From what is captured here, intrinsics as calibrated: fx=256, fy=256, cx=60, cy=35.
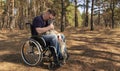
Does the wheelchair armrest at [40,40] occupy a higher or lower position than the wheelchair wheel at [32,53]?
higher

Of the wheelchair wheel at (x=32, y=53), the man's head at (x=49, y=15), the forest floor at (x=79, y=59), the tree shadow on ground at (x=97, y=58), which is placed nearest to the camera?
the wheelchair wheel at (x=32, y=53)

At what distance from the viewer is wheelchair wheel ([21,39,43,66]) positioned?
7.87 metres

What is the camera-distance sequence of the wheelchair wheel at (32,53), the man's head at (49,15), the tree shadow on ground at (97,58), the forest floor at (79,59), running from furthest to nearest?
1. the tree shadow on ground at (97,58)
2. the forest floor at (79,59)
3. the man's head at (49,15)
4. the wheelchair wheel at (32,53)

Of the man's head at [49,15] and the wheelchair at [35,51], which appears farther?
the man's head at [49,15]

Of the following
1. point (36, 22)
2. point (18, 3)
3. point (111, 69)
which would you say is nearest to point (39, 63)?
point (36, 22)

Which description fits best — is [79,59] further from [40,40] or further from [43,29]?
[43,29]

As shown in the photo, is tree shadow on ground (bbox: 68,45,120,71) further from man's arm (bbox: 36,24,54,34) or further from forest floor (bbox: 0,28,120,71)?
man's arm (bbox: 36,24,54,34)

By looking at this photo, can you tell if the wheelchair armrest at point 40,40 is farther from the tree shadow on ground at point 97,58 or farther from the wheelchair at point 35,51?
the tree shadow on ground at point 97,58

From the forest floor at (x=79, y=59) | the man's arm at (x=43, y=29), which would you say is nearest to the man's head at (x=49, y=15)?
the man's arm at (x=43, y=29)

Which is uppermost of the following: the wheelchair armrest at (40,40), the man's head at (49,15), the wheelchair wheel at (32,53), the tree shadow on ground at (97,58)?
the man's head at (49,15)

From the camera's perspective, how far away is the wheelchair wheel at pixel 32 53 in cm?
787

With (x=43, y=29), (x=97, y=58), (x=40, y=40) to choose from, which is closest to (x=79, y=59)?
(x=97, y=58)

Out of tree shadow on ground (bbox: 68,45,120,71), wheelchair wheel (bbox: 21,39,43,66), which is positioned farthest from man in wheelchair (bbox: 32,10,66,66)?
tree shadow on ground (bbox: 68,45,120,71)

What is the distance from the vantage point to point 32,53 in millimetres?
8234
